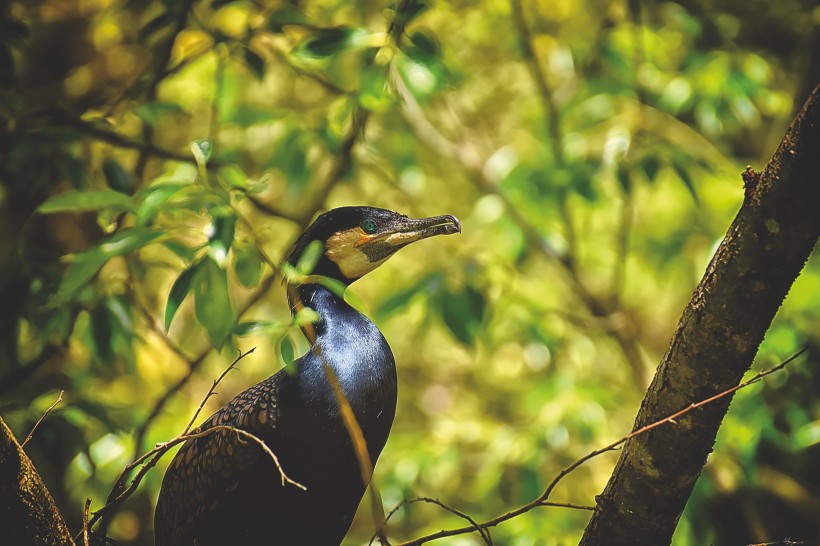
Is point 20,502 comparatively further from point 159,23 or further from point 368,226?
point 159,23

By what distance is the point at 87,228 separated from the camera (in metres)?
3.76

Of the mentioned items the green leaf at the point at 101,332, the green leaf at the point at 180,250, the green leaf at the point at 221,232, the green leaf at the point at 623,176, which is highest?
the green leaf at the point at 221,232

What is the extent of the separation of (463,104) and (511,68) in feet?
1.16

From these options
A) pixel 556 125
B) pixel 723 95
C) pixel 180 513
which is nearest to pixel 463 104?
pixel 556 125

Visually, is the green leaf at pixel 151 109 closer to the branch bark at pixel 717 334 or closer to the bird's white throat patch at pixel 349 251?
the bird's white throat patch at pixel 349 251

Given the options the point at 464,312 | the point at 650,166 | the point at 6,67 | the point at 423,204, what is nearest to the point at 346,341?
the point at 464,312

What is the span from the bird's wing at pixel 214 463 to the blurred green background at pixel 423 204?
0.19 meters

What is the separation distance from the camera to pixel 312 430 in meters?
1.96

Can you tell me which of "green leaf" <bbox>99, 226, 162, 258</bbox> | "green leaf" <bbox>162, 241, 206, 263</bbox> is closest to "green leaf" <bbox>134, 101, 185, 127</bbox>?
"green leaf" <bbox>162, 241, 206, 263</bbox>

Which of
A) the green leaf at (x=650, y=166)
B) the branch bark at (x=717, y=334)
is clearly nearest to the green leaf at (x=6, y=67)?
the branch bark at (x=717, y=334)

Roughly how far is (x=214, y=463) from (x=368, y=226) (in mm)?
745

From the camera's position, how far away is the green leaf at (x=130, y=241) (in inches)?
72.6

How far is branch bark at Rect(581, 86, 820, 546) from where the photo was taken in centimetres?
134

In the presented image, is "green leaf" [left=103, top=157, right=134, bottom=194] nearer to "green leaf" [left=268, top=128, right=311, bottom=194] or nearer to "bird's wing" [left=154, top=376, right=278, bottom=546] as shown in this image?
"green leaf" [left=268, top=128, right=311, bottom=194]
